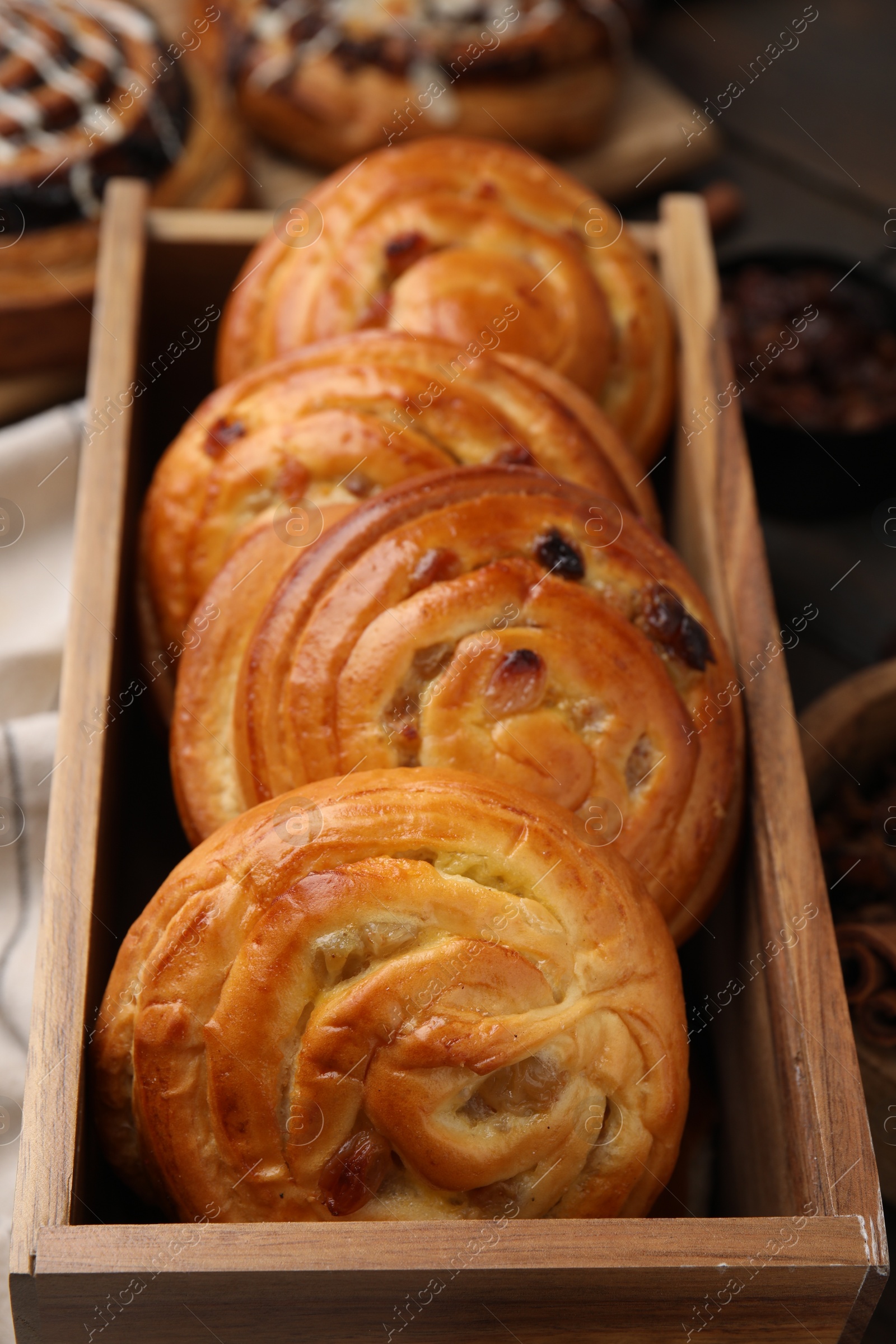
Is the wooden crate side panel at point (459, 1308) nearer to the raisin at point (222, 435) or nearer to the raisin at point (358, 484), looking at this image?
the raisin at point (358, 484)

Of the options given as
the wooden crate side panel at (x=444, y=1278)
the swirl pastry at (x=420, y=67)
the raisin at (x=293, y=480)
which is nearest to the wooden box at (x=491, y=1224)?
the wooden crate side panel at (x=444, y=1278)

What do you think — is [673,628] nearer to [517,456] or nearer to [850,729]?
[517,456]

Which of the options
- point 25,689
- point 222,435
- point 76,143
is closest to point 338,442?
point 222,435

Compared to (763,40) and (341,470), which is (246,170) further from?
(763,40)

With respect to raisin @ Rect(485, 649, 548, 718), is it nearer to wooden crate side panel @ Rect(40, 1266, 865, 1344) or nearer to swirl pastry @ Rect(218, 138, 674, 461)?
wooden crate side panel @ Rect(40, 1266, 865, 1344)

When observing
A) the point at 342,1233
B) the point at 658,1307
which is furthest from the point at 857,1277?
the point at 342,1233

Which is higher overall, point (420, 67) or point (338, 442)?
point (420, 67)
